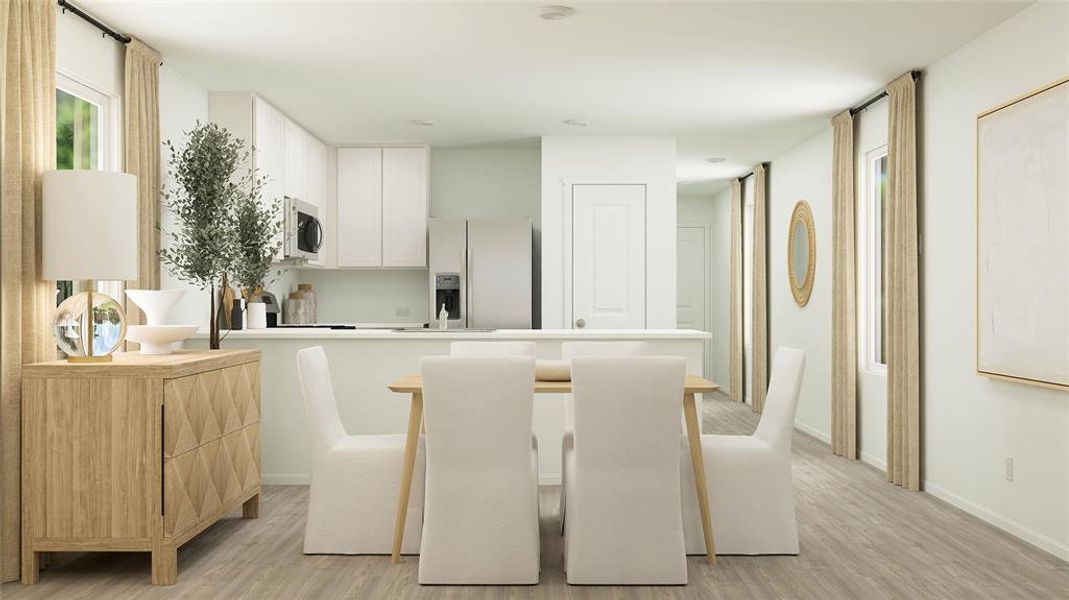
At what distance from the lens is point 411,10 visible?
4.05 meters

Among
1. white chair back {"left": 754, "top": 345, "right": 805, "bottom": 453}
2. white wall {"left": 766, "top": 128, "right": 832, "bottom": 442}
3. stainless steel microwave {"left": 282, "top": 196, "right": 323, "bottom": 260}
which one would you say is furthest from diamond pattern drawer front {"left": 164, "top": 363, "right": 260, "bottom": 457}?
white wall {"left": 766, "top": 128, "right": 832, "bottom": 442}

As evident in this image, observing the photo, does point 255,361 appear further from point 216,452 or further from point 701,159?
point 701,159

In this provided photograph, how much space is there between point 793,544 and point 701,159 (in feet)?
17.0

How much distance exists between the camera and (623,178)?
23.3 feet

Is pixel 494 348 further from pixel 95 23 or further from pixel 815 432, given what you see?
pixel 815 432

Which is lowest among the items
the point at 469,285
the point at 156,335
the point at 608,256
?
the point at 156,335

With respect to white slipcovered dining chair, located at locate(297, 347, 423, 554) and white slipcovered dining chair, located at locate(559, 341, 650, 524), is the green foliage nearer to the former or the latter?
white slipcovered dining chair, located at locate(297, 347, 423, 554)

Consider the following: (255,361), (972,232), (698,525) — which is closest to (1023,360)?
(972,232)

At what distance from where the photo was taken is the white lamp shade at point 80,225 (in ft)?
10.9

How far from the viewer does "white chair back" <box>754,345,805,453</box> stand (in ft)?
11.9

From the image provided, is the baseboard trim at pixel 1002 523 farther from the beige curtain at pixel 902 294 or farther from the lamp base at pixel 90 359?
the lamp base at pixel 90 359

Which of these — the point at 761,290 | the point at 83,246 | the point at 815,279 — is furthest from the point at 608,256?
the point at 83,246

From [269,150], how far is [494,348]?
2701 mm

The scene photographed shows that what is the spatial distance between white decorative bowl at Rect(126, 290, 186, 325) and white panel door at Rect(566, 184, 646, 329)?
3.86 meters
